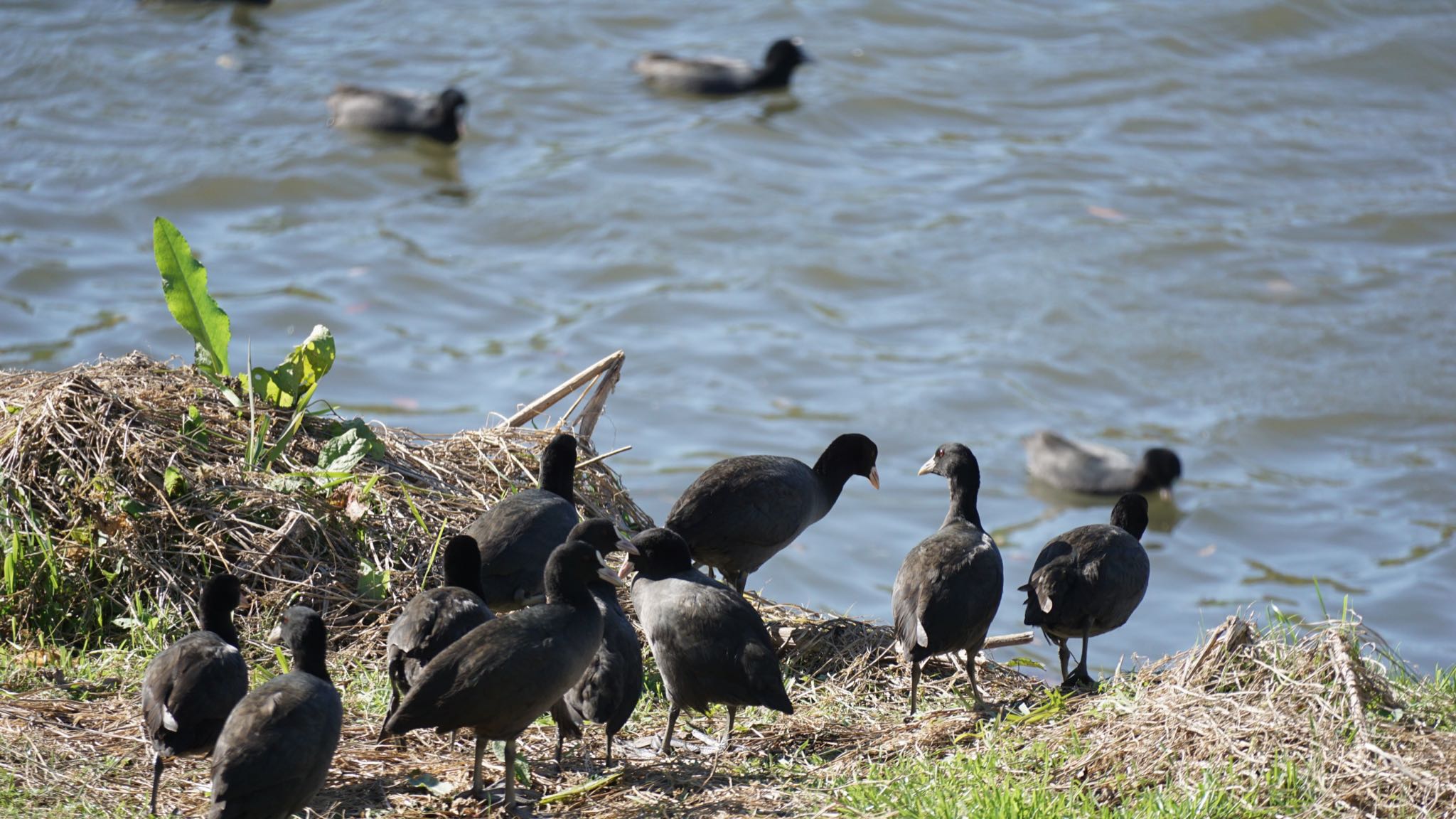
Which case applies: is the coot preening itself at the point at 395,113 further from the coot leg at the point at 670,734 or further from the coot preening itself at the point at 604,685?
the coot leg at the point at 670,734

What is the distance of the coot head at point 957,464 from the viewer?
579 cm

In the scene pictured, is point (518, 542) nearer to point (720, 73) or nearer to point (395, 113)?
point (395, 113)

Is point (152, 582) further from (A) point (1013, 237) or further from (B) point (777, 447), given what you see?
(A) point (1013, 237)

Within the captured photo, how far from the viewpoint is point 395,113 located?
16.2 metres

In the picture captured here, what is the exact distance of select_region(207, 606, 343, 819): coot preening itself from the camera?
375 centimetres

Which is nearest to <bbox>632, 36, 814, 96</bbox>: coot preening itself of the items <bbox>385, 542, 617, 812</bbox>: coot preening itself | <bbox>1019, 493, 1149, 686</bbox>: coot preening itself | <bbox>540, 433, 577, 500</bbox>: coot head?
<bbox>540, 433, 577, 500</bbox>: coot head

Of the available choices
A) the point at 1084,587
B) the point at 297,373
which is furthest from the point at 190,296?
the point at 1084,587

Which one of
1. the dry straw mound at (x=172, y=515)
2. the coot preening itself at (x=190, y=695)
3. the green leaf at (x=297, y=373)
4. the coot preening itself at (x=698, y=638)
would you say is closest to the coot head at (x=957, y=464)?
the coot preening itself at (x=698, y=638)

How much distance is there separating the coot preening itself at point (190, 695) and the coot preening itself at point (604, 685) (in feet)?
3.13

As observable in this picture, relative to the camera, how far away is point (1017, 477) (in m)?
12.3

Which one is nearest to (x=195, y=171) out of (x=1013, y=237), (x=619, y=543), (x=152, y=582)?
(x=1013, y=237)

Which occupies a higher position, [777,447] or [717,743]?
[717,743]

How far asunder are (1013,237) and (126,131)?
961cm

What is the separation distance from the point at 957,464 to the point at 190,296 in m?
3.23
